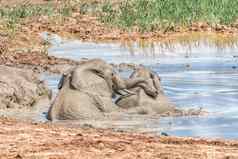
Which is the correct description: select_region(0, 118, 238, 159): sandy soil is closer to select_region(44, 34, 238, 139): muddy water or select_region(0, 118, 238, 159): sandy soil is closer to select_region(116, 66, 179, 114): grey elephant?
select_region(44, 34, 238, 139): muddy water

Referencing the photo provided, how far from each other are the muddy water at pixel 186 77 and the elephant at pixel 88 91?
1.16 ft

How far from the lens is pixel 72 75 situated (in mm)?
12977

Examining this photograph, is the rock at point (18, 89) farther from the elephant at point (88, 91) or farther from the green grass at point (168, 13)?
the green grass at point (168, 13)

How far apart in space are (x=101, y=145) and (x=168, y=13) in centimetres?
2035

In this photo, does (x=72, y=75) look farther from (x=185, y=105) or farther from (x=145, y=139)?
(x=145, y=139)

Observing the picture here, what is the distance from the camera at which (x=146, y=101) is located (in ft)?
43.5

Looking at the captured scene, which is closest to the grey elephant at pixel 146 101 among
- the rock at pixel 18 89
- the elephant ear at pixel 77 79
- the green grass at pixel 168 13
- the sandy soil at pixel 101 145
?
the elephant ear at pixel 77 79

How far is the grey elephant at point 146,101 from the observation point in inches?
516

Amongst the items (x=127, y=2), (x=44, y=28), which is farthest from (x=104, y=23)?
(x=127, y=2)

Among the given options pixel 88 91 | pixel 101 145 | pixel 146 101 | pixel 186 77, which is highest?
pixel 101 145

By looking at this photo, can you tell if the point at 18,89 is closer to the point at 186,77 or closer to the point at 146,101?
the point at 146,101

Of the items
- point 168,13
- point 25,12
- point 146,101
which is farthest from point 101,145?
point 25,12

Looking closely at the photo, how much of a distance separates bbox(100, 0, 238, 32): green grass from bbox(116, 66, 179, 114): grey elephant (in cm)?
1329

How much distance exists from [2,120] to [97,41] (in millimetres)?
14189
